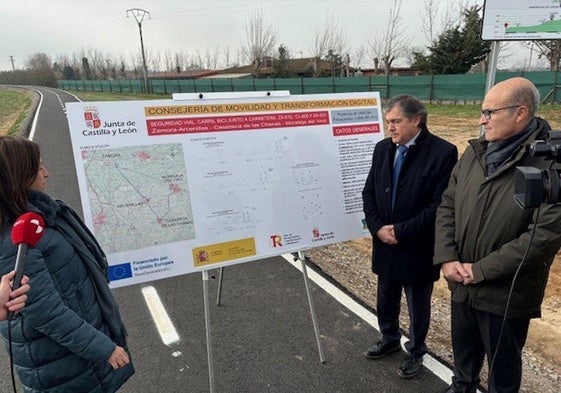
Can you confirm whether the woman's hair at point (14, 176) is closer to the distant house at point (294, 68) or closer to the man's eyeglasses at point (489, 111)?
the man's eyeglasses at point (489, 111)

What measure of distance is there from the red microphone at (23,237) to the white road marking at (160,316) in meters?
2.20

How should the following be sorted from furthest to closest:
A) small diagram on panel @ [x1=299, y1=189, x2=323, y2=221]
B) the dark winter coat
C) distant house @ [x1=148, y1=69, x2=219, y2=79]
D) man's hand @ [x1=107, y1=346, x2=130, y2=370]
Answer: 1. distant house @ [x1=148, y1=69, x2=219, y2=79]
2. small diagram on panel @ [x1=299, y1=189, x2=323, y2=221]
3. the dark winter coat
4. man's hand @ [x1=107, y1=346, x2=130, y2=370]

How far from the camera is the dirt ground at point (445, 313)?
295 centimetres

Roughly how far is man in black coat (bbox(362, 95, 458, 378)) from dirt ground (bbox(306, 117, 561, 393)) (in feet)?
1.67

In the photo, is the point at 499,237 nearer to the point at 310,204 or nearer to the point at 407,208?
the point at 407,208

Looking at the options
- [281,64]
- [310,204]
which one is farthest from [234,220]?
[281,64]

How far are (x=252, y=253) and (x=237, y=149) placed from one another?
0.76 m

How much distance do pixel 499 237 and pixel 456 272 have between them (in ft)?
1.13

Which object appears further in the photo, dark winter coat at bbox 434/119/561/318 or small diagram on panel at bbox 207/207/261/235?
small diagram on panel at bbox 207/207/261/235

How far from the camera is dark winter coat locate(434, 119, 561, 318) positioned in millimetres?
2014

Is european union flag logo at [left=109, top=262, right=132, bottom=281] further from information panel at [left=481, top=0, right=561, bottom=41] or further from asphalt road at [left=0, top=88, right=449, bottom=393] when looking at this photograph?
information panel at [left=481, top=0, right=561, bottom=41]

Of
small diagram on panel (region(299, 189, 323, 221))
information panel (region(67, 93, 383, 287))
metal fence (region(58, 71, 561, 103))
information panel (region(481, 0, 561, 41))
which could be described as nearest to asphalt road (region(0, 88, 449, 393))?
information panel (region(67, 93, 383, 287))

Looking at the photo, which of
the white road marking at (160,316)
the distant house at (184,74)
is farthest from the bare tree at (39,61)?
the white road marking at (160,316)

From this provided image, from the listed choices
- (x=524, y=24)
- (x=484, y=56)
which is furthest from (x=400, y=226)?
(x=484, y=56)
